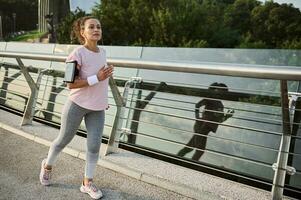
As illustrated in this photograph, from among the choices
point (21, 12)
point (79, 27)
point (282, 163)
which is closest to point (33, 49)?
point (79, 27)

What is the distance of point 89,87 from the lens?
11.0 ft

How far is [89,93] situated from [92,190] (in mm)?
781

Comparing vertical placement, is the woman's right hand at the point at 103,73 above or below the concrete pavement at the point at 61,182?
above

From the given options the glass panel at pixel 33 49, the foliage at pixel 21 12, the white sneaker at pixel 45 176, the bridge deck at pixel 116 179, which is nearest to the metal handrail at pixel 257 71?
the bridge deck at pixel 116 179

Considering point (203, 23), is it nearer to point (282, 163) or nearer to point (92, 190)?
point (282, 163)

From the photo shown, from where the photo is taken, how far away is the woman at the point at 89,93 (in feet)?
10.9

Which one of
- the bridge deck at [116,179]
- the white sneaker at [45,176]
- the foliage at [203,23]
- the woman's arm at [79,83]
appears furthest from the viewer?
the foliage at [203,23]

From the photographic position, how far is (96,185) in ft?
11.9

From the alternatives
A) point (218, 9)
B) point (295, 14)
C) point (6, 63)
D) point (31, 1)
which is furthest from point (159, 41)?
point (31, 1)

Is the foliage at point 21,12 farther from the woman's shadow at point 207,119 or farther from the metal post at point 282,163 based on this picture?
the metal post at point 282,163

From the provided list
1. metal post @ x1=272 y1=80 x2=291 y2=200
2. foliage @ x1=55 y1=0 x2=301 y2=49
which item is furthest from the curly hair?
foliage @ x1=55 y1=0 x2=301 y2=49

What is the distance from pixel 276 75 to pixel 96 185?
1.81m

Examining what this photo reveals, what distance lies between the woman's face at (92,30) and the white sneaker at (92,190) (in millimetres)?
1178

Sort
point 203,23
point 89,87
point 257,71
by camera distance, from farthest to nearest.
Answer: point 203,23 → point 89,87 → point 257,71
